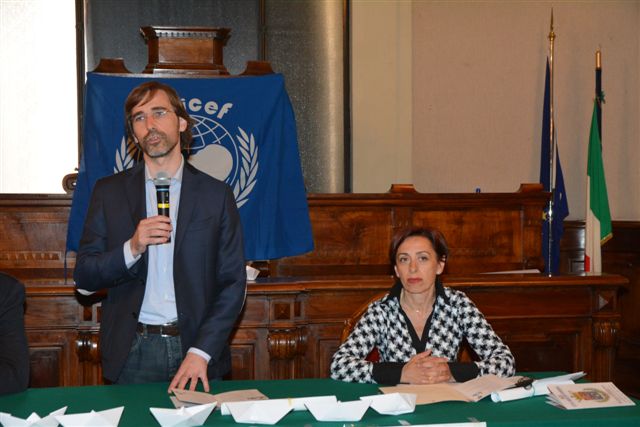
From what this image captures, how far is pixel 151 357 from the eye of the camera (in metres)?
2.57

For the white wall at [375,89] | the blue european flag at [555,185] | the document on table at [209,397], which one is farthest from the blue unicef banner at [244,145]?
the document on table at [209,397]

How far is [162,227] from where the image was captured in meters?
2.33

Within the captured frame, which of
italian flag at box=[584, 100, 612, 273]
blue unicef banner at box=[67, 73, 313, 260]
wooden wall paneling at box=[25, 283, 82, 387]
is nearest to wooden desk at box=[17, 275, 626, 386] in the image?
wooden wall paneling at box=[25, 283, 82, 387]

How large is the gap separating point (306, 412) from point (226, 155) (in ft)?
10.2

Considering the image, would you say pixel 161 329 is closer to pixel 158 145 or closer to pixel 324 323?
pixel 158 145

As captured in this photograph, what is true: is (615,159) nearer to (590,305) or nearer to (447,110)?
(447,110)

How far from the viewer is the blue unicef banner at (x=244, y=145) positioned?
497 centimetres

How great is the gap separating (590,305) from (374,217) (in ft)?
5.93

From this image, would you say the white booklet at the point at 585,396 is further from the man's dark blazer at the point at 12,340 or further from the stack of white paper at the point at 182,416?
the man's dark blazer at the point at 12,340

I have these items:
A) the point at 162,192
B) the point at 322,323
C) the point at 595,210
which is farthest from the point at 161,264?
the point at 595,210

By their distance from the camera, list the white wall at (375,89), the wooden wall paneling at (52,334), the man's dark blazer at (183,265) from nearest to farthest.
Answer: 1. the man's dark blazer at (183,265)
2. the wooden wall paneling at (52,334)
3. the white wall at (375,89)

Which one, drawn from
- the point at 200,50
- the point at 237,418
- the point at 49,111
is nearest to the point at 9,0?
the point at 49,111

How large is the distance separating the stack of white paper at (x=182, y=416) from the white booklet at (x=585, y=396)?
0.96m

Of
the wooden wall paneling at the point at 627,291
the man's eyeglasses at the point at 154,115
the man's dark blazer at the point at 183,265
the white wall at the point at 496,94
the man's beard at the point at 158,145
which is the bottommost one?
the wooden wall paneling at the point at 627,291
